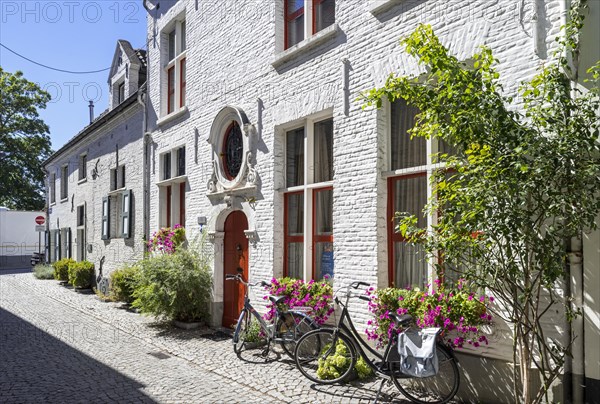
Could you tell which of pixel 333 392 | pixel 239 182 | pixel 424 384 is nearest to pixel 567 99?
pixel 424 384

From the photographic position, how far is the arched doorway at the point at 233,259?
9648 millimetres

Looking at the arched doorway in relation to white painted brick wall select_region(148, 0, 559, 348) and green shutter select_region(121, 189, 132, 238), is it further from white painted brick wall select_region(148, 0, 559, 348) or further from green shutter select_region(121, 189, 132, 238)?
green shutter select_region(121, 189, 132, 238)

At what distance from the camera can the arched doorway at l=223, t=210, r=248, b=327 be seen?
9648 mm

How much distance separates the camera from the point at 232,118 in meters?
9.74

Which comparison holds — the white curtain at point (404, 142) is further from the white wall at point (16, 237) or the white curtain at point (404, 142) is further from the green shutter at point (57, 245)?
the white wall at point (16, 237)

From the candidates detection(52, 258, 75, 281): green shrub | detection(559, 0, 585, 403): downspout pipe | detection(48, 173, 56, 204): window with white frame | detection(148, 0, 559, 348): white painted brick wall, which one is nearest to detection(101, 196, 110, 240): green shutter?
detection(52, 258, 75, 281): green shrub

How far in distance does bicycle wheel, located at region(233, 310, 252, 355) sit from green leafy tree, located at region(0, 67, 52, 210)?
3260 cm

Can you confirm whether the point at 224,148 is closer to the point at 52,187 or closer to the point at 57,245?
the point at 57,245

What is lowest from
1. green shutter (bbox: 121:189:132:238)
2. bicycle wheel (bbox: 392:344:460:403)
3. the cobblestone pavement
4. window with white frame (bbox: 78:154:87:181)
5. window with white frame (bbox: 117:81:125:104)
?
the cobblestone pavement

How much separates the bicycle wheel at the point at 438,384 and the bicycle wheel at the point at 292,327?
1.52 metres

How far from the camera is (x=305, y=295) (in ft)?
24.2

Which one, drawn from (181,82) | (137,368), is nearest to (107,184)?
(181,82)

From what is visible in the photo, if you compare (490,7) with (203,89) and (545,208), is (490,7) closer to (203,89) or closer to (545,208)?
(545,208)

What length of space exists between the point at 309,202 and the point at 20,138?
3544 centimetres
